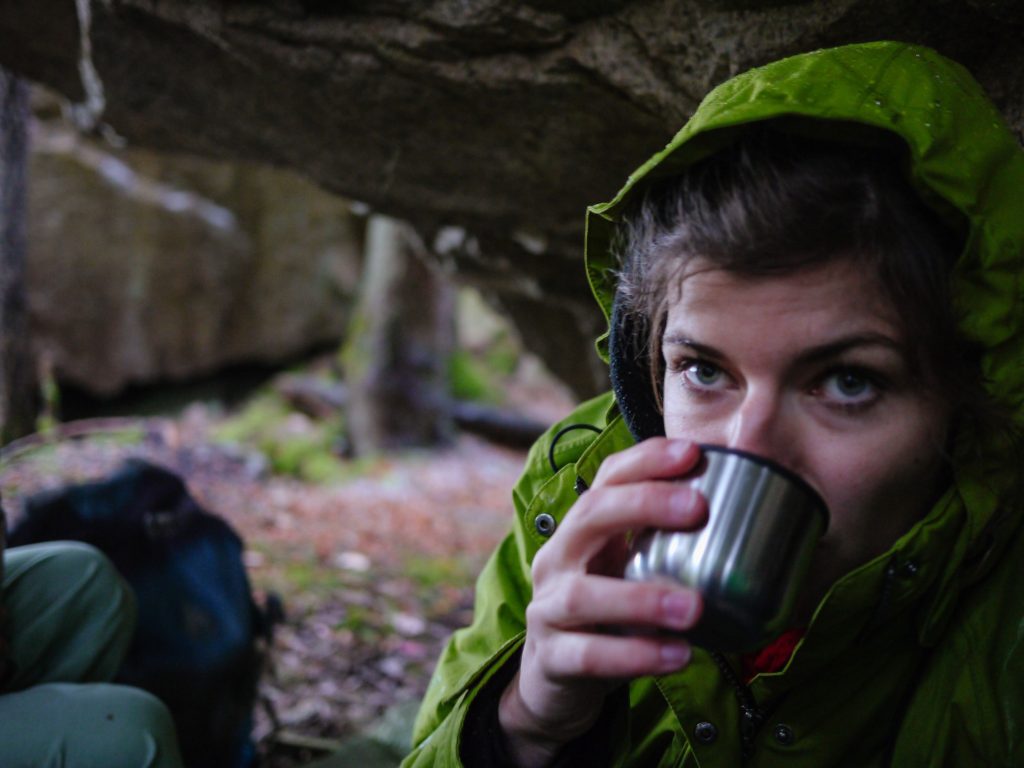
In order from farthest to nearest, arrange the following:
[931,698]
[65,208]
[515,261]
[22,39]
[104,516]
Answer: [65,208] < [515,261] < [22,39] < [104,516] < [931,698]

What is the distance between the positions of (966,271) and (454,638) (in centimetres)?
141

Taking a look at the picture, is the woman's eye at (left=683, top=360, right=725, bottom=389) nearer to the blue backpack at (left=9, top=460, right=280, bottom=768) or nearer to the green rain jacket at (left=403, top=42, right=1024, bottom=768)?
the green rain jacket at (left=403, top=42, right=1024, bottom=768)

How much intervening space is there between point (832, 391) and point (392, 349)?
8.08m

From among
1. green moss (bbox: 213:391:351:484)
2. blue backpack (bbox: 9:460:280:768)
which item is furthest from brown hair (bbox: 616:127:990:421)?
green moss (bbox: 213:391:351:484)

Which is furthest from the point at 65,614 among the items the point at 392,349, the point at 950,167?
the point at 392,349

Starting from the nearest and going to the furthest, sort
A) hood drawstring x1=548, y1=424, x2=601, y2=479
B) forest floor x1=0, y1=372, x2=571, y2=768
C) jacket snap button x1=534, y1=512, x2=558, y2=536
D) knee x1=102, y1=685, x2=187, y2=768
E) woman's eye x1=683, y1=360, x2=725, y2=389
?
woman's eye x1=683, y1=360, x2=725, y2=389 → jacket snap button x1=534, y1=512, x2=558, y2=536 → hood drawstring x1=548, y1=424, x2=601, y2=479 → knee x1=102, y1=685, x2=187, y2=768 → forest floor x1=0, y1=372, x2=571, y2=768

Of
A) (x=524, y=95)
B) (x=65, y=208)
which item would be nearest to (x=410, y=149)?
(x=524, y=95)

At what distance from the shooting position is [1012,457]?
147 centimetres

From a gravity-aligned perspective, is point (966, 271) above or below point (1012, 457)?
above

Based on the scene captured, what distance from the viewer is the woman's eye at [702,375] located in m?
1.49

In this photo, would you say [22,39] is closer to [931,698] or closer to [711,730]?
[711,730]

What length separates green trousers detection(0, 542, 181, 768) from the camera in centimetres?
203

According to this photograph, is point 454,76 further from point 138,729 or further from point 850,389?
point 138,729

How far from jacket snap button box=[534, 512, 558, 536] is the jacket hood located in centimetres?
67
